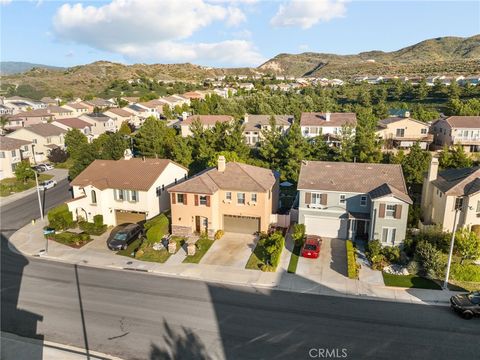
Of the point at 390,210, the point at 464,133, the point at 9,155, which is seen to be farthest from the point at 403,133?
the point at 9,155

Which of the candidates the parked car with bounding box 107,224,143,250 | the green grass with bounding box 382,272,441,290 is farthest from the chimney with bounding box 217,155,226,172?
the green grass with bounding box 382,272,441,290

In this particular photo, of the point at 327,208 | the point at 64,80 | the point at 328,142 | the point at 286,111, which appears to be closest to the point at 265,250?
the point at 327,208

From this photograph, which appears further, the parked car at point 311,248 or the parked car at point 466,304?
the parked car at point 311,248

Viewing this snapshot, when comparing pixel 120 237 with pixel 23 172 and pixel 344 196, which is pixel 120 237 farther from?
pixel 23 172

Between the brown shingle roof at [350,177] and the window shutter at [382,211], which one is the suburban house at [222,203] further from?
the window shutter at [382,211]

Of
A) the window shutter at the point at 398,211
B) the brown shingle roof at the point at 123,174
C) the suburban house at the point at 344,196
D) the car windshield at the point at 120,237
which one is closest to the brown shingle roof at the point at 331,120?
the suburban house at the point at 344,196

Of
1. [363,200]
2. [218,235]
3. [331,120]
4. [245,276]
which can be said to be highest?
[331,120]

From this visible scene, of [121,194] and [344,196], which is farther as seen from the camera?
[121,194]
